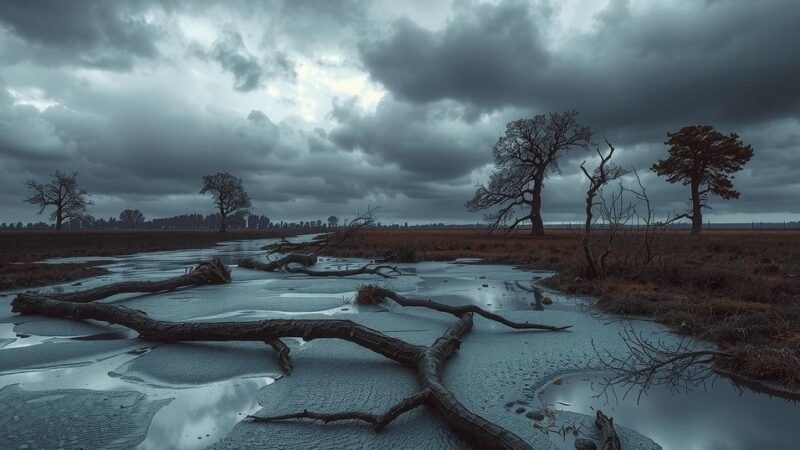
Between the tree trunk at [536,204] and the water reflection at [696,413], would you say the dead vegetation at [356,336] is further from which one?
the tree trunk at [536,204]

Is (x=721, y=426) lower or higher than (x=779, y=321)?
lower

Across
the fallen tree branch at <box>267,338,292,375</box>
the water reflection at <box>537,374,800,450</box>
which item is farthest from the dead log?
the fallen tree branch at <box>267,338,292,375</box>

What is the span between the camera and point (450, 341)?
19.3 ft

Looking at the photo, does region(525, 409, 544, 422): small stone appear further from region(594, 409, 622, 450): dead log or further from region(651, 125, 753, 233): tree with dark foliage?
region(651, 125, 753, 233): tree with dark foliage

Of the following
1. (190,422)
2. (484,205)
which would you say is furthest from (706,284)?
(484,205)

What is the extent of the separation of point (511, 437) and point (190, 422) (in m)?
2.89

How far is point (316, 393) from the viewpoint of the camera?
4.59 meters

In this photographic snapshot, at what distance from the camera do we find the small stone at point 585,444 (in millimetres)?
3324

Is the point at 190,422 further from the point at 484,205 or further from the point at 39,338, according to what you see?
the point at 484,205

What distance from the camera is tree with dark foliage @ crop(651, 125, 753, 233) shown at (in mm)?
34969

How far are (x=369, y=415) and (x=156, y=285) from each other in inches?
410

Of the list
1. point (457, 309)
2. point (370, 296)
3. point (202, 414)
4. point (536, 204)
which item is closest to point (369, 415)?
point (202, 414)

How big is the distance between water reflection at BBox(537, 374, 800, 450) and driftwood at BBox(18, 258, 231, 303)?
32.4 ft

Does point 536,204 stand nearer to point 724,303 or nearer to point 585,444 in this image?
point 724,303
